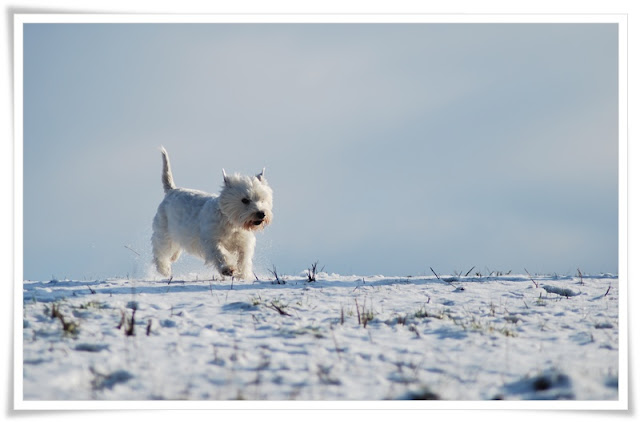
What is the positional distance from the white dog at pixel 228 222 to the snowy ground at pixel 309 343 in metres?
1.75

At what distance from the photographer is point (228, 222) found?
921 centimetres

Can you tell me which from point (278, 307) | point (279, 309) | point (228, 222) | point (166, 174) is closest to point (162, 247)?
point (166, 174)

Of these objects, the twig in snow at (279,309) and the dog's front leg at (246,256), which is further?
the dog's front leg at (246,256)

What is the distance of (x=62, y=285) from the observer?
23.5 ft

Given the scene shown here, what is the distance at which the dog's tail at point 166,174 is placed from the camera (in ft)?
36.1

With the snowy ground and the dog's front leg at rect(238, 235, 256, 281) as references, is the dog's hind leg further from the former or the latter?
the snowy ground

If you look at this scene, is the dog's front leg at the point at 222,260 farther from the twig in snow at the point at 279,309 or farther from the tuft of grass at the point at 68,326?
the tuft of grass at the point at 68,326

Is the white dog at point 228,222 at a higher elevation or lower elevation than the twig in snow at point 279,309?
higher

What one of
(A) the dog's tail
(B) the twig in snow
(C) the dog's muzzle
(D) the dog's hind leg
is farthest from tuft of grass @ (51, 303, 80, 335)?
(A) the dog's tail

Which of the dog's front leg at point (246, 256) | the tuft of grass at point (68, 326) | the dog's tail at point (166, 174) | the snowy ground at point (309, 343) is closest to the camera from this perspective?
the snowy ground at point (309, 343)

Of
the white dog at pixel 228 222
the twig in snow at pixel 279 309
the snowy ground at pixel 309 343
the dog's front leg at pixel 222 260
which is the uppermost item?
the white dog at pixel 228 222

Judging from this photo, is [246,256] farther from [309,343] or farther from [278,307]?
[309,343]

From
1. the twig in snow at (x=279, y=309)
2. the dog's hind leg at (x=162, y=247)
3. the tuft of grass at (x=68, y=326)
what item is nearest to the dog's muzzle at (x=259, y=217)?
the dog's hind leg at (x=162, y=247)
